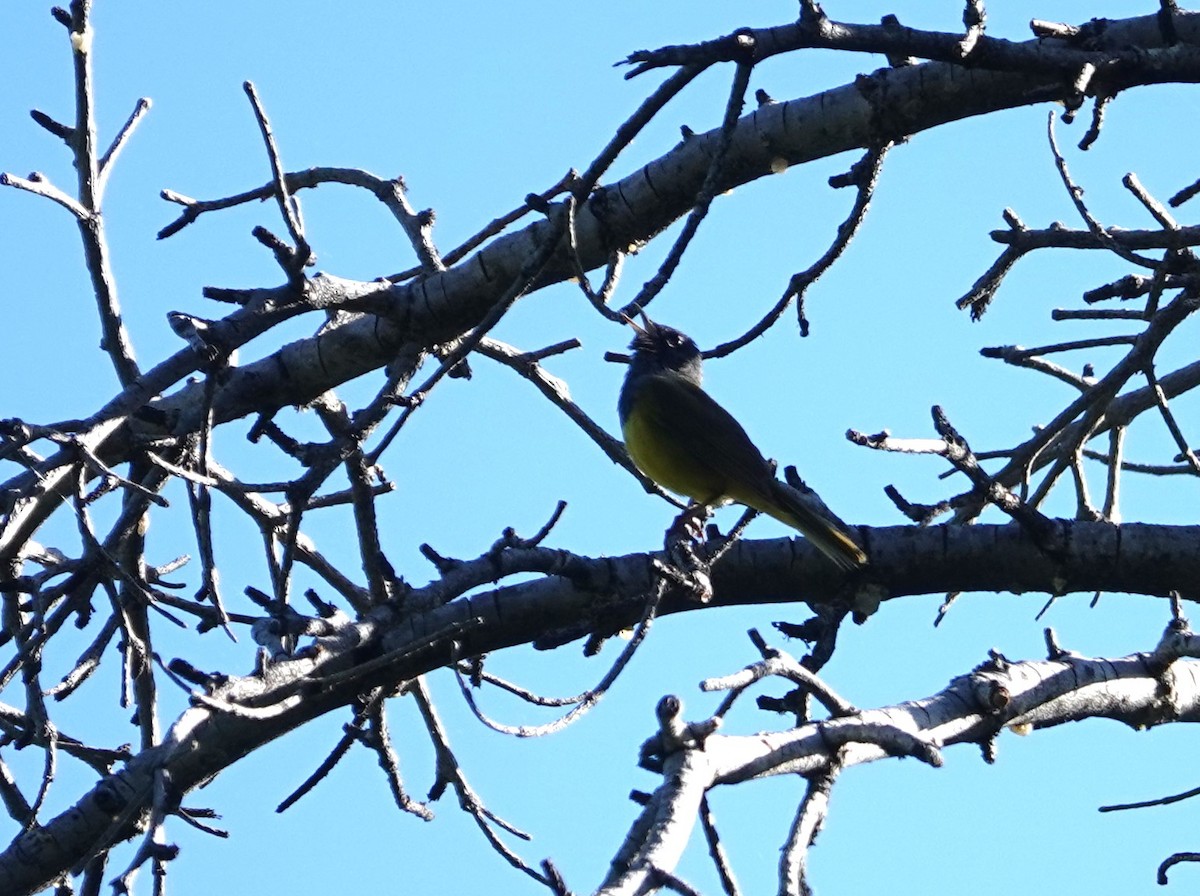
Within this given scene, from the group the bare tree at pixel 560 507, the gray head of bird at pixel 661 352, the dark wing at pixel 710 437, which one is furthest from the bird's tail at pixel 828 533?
the gray head of bird at pixel 661 352

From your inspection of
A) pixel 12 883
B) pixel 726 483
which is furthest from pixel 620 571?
pixel 726 483

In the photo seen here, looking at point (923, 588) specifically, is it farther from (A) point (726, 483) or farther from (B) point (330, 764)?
(A) point (726, 483)

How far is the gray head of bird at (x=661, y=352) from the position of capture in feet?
28.5

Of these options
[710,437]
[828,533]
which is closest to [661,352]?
[710,437]

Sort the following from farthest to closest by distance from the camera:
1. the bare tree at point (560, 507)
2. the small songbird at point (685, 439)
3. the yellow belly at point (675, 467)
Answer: the yellow belly at point (675, 467)
the small songbird at point (685, 439)
the bare tree at point (560, 507)

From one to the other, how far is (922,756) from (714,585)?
1541 millimetres

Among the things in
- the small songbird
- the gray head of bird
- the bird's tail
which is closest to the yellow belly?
the small songbird

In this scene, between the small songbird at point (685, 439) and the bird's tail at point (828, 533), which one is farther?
the small songbird at point (685, 439)

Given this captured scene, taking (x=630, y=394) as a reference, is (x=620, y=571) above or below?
below

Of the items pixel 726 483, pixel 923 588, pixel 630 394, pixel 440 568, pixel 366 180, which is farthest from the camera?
pixel 630 394

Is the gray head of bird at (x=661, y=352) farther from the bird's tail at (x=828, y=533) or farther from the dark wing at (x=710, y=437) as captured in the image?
the bird's tail at (x=828, y=533)

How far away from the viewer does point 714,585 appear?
4863 millimetres

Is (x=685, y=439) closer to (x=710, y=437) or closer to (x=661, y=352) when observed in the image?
(x=710, y=437)

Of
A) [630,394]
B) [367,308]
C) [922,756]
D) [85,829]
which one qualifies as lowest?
[922,756]
